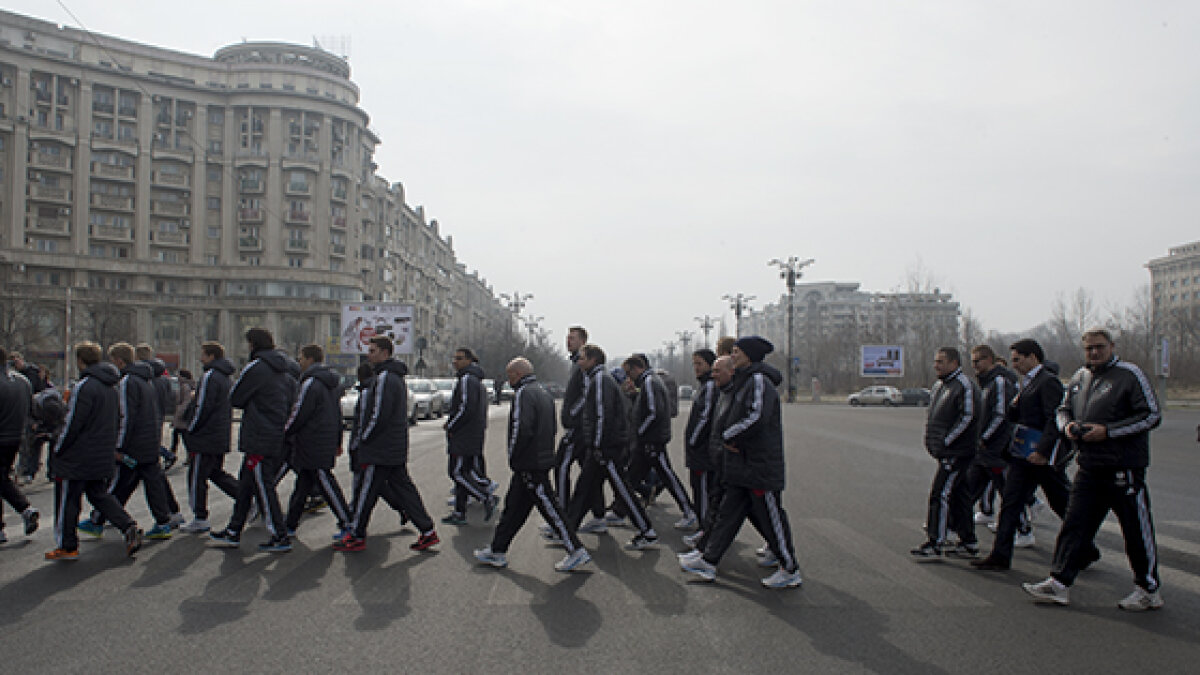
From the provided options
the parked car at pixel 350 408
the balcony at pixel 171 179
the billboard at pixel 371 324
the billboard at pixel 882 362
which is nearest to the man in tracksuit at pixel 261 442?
the parked car at pixel 350 408

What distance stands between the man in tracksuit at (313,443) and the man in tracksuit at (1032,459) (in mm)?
5826

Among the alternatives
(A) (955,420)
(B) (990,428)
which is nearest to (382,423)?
(A) (955,420)

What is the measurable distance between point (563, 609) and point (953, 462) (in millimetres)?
3794

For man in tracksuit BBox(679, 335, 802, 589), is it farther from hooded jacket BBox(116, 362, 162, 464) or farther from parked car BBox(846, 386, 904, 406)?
parked car BBox(846, 386, 904, 406)

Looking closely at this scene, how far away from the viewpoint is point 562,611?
220 inches

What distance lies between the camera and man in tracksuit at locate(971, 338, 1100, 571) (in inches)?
260

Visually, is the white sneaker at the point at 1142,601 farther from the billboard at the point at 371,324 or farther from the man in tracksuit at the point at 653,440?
the billboard at the point at 371,324

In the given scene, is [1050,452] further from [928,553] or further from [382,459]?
[382,459]

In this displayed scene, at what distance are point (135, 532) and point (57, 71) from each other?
7457cm

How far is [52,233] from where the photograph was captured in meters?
66.1

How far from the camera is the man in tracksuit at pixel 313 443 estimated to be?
7664 millimetres

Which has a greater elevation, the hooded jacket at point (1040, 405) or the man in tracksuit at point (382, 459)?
the hooded jacket at point (1040, 405)

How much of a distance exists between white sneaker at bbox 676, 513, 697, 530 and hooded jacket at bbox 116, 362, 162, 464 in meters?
5.37

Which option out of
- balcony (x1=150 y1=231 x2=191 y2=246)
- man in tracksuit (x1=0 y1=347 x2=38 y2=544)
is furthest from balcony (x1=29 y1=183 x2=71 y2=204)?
man in tracksuit (x1=0 y1=347 x2=38 y2=544)
